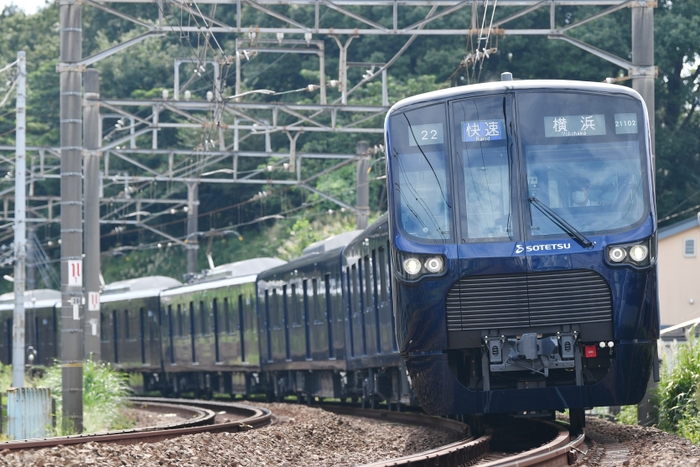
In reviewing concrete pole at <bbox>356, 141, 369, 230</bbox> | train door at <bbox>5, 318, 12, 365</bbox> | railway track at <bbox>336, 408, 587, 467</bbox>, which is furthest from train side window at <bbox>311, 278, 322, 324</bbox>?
train door at <bbox>5, 318, 12, 365</bbox>

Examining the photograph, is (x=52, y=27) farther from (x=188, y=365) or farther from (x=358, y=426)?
(x=358, y=426)

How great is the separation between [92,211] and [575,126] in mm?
12742

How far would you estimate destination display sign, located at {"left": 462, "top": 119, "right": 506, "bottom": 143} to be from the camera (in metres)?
12.0

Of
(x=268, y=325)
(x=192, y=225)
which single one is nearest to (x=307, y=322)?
(x=268, y=325)

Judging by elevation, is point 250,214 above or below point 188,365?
above

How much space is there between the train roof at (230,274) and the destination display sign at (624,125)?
55.9 ft

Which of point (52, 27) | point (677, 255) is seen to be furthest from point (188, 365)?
point (52, 27)

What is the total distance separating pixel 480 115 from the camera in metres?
12.0

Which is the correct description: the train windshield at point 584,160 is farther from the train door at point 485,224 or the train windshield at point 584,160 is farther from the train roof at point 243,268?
the train roof at point 243,268

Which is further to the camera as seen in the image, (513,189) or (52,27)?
(52,27)

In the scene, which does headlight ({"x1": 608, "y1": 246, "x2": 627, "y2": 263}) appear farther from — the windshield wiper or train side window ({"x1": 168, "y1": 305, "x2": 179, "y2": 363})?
train side window ({"x1": 168, "y1": 305, "x2": 179, "y2": 363})

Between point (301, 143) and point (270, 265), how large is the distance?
77.1 feet

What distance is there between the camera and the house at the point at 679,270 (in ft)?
133

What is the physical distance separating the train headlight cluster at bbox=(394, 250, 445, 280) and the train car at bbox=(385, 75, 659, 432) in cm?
1
